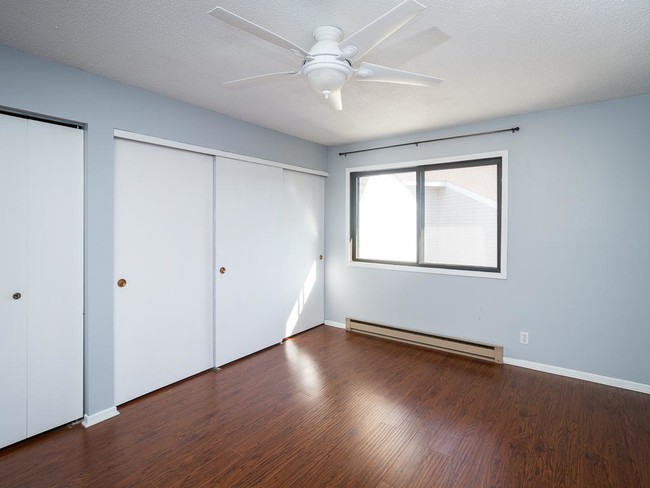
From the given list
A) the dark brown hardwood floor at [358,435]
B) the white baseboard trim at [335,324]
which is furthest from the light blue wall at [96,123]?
the white baseboard trim at [335,324]

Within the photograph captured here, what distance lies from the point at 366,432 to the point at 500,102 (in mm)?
2977

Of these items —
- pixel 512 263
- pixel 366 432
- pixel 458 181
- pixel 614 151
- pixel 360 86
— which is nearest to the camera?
pixel 366 432

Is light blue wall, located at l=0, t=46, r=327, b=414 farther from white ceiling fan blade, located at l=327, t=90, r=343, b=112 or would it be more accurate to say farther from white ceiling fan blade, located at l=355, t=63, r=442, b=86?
white ceiling fan blade, located at l=355, t=63, r=442, b=86

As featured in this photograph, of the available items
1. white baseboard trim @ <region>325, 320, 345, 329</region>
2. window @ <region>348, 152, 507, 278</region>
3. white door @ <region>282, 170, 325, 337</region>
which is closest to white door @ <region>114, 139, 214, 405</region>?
white door @ <region>282, 170, 325, 337</region>

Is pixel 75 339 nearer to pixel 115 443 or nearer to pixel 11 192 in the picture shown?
pixel 115 443

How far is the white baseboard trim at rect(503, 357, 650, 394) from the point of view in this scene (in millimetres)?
2895

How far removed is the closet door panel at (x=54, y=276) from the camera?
2.24 metres

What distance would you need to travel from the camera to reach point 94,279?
8.07 feet

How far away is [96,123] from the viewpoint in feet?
8.03

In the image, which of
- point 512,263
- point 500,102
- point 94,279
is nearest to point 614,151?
point 500,102

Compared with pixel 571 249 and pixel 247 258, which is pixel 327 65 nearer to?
pixel 247 258

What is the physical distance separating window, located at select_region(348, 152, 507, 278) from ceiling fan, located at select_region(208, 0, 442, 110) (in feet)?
6.86

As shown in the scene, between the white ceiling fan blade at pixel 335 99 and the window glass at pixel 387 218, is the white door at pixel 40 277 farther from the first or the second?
the window glass at pixel 387 218

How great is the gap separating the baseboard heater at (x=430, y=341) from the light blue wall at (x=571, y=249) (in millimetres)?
104
